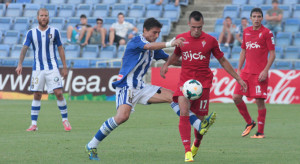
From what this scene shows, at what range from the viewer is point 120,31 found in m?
22.6

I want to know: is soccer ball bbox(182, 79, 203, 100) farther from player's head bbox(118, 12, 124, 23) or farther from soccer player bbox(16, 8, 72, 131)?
player's head bbox(118, 12, 124, 23)

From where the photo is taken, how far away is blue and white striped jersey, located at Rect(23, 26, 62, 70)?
10945 mm

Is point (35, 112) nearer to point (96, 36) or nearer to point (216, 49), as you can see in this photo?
point (216, 49)

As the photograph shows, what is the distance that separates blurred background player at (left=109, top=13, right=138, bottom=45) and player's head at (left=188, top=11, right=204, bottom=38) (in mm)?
14815

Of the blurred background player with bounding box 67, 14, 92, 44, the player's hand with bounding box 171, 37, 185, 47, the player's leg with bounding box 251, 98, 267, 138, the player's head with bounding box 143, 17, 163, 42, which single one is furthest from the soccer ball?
the blurred background player with bounding box 67, 14, 92, 44

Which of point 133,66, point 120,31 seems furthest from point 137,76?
point 120,31

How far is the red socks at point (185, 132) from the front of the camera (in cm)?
715

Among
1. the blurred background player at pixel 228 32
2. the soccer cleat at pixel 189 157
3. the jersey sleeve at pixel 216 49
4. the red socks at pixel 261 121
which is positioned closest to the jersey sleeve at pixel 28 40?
the red socks at pixel 261 121

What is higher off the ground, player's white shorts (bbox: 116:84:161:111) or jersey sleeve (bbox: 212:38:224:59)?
jersey sleeve (bbox: 212:38:224:59)

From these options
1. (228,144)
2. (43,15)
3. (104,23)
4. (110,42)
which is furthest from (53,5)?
(228,144)

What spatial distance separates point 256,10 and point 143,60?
310 cm

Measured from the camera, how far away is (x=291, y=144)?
8.95m

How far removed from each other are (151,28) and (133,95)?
0.87 meters

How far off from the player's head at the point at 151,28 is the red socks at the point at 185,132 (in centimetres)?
115
